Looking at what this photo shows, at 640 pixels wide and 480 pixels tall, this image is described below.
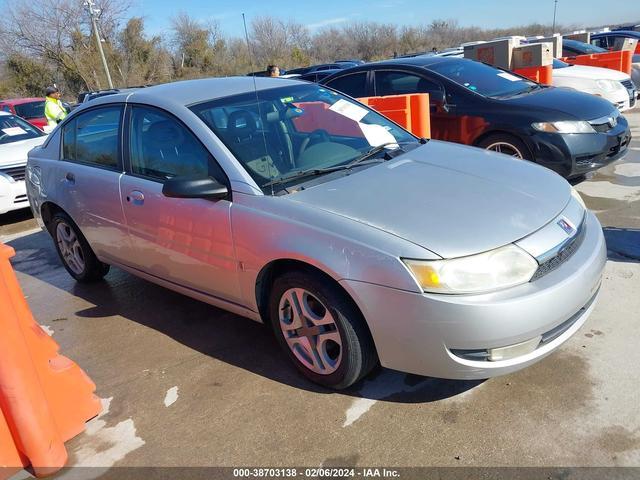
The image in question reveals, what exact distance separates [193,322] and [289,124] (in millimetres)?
1622

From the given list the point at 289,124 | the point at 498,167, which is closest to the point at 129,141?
the point at 289,124

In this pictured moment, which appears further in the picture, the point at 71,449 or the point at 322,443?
the point at 71,449

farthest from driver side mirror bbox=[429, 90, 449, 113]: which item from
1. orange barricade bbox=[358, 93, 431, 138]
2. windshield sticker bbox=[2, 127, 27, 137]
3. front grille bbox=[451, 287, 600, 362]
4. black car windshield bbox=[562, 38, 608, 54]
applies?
black car windshield bbox=[562, 38, 608, 54]

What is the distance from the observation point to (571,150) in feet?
17.8

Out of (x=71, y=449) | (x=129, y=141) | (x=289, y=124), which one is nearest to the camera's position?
(x=71, y=449)

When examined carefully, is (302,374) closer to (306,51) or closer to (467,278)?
(467,278)

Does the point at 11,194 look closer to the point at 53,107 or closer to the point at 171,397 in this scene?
the point at 53,107

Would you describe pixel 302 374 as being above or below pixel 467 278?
below

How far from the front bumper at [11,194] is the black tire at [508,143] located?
6166 millimetres

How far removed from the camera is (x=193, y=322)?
394cm

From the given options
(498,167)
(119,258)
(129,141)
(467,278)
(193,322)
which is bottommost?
(193,322)

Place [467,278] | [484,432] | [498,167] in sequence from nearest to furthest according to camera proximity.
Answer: [467,278]
[484,432]
[498,167]

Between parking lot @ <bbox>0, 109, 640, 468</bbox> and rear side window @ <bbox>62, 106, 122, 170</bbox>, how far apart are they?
1318 mm

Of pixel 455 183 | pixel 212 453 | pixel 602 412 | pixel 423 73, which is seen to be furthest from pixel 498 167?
pixel 423 73
